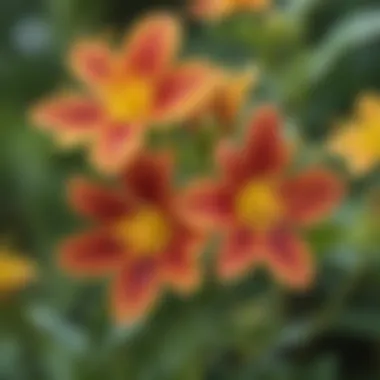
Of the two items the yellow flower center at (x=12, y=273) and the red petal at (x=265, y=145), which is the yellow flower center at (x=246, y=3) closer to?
the red petal at (x=265, y=145)

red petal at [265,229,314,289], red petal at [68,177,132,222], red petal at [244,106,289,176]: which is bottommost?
red petal at [265,229,314,289]

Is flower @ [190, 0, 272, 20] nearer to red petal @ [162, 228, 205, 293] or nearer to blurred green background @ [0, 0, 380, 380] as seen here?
blurred green background @ [0, 0, 380, 380]

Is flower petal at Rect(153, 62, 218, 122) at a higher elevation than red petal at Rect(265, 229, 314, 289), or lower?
higher

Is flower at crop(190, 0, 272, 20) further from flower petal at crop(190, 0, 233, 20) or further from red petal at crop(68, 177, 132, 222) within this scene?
red petal at crop(68, 177, 132, 222)

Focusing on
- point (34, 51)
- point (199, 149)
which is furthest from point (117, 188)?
point (34, 51)

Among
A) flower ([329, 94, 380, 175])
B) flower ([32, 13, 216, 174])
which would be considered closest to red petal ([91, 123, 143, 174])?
flower ([32, 13, 216, 174])

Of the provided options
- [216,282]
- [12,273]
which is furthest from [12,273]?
[216,282]

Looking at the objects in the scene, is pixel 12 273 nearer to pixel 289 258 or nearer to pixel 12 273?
pixel 12 273
